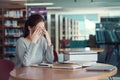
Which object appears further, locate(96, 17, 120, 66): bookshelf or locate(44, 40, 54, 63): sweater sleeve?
locate(96, 17, 120, 66): bookshelf

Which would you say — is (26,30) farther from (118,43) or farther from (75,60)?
(118,43)

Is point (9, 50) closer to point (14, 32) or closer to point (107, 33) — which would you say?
point (14, 32)

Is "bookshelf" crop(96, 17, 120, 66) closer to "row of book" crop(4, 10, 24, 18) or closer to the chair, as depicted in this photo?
"row of book" crop(4, 10, 24, 18)

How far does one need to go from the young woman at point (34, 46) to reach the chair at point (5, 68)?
7 cm

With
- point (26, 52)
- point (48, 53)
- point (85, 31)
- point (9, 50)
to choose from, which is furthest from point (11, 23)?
point (26, 52)

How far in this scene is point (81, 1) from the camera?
6801 mm

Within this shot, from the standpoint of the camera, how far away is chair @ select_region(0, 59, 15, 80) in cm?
242

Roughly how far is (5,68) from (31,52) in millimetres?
329

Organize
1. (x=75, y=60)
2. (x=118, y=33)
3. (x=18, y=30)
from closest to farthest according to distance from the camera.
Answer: (x=75, y=60) → (x=118, y=33) → (x=18, y=30)

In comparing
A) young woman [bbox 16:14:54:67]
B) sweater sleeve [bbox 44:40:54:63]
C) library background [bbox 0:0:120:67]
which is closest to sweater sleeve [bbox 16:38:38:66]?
young woman [bbox 16:14:54:67]

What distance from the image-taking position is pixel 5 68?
95.5 inches

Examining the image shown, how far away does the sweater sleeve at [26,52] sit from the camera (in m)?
2.25

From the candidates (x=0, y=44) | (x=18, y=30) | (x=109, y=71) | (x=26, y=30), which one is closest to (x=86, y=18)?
(x=18, y=30)

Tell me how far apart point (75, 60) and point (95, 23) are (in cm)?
450
